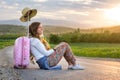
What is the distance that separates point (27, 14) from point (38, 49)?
4.60 ft

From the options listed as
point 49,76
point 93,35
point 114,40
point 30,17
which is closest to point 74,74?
point 49,76

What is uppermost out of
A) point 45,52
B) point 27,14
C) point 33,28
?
point 27,14

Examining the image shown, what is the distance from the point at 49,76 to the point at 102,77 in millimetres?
1328

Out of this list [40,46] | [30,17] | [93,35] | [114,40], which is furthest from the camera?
[93,35]

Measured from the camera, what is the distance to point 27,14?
14.3 metres

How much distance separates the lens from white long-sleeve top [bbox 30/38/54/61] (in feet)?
44.0

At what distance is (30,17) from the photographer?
14398 millimetres

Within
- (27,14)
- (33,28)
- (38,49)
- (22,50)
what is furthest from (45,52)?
(27,14)

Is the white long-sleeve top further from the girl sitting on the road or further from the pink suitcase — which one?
the pink suitcase

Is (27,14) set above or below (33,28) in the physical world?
above

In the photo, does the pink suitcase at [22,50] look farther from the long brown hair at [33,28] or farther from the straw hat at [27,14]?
the straw hat at [27,14]

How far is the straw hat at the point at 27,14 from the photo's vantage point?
14250 mm

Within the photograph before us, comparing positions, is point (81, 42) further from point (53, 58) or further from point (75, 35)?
point (53, 58)

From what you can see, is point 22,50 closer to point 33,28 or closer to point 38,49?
point 38,49
